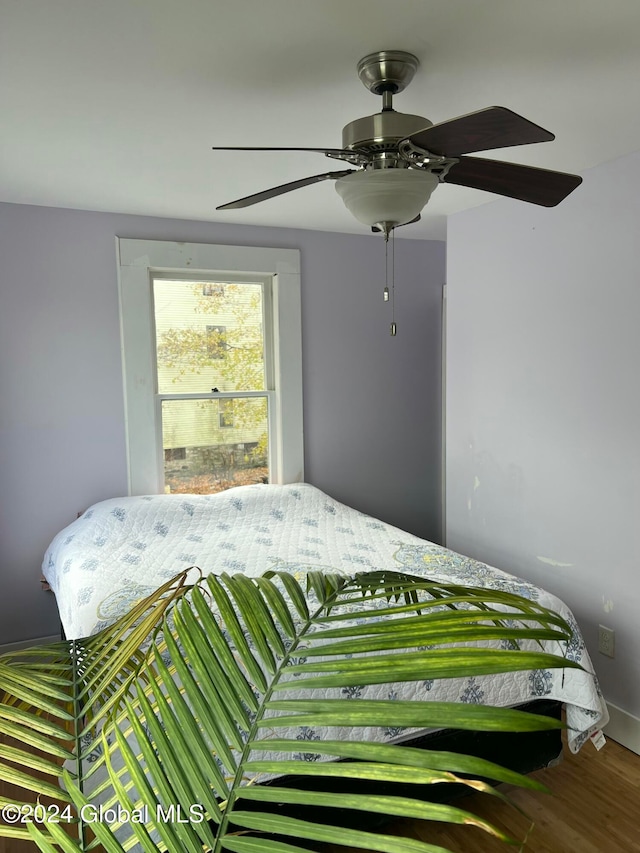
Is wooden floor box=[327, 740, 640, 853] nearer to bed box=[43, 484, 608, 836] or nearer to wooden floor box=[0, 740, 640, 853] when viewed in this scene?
wooden floor box=[0, 740, 640, 853]

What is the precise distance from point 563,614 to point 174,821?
→ 6.38ft

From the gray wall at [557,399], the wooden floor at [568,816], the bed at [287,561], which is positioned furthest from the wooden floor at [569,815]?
the gray wall at [557,399]

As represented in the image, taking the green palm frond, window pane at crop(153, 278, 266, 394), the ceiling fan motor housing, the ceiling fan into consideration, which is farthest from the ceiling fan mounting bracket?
window pane at crop(153, 278, 266, 394)

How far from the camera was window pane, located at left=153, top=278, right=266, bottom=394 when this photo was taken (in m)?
3.52

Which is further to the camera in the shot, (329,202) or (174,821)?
(329,202)

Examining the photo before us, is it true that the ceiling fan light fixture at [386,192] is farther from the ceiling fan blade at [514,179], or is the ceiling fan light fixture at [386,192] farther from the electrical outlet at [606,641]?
the electrical outlet at [606,641]

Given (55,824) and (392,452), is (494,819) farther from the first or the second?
(392,452)

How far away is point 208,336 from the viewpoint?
362 centimetres

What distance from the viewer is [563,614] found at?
7.42 ft

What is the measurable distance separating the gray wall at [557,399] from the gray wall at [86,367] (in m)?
0.62

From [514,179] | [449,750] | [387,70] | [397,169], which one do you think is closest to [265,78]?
[387,70]

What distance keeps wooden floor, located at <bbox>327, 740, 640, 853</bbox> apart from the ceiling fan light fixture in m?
1.83

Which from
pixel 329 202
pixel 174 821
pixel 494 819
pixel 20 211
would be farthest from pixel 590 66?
pixel 20 211

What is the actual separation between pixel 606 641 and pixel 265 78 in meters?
2.42
